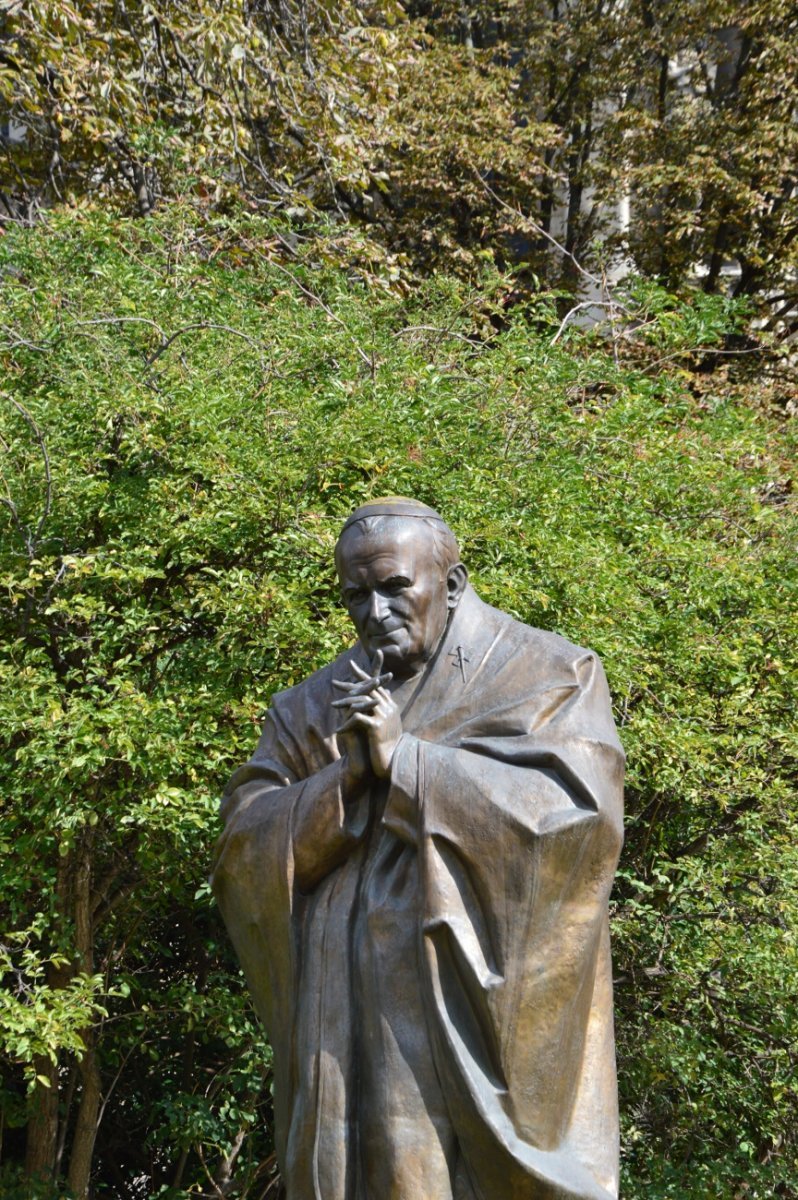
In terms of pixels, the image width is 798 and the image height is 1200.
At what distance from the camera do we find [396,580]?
354 centimetres

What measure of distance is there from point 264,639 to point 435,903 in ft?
10.7

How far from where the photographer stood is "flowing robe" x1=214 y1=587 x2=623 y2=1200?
3.28 meters

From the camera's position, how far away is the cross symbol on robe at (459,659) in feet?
12.0

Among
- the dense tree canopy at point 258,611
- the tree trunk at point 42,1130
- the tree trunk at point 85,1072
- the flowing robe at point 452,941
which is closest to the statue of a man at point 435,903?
the flowing robe at point 452,941

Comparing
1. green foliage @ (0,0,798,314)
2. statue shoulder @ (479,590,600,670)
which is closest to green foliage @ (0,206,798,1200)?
green foliage @ (0,0,798,314)

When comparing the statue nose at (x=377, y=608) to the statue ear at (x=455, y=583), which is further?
the statue ear at (x=455, y=583)

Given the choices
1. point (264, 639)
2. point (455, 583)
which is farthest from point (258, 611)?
point (455, 583)

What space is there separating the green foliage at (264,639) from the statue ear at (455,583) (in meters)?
2.66

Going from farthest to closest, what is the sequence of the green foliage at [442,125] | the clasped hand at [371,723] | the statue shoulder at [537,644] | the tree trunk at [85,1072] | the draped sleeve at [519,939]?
the green foliage at [442,125] → the tree trunk at [85,1072] → the statue shoulder at [537,644] → the clasped hand at [371,723] → the draped sleeve at [519,939]

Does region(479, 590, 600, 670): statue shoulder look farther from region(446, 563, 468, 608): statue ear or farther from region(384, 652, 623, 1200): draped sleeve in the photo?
region(384, 652, 623, 1200): draped sleeve

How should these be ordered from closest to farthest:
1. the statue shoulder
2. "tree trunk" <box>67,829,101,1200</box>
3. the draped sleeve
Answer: the draped sleeve → the statue shoulder → "tree trunk" <box>67,829,101,1200</box>

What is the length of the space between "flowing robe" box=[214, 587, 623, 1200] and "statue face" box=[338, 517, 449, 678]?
125mm

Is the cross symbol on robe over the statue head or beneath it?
beneath

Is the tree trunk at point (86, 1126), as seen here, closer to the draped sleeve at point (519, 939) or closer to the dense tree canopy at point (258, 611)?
the dense tree canopy at point (258, 611)
